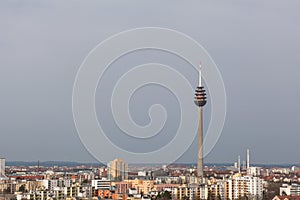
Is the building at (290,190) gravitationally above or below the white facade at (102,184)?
below

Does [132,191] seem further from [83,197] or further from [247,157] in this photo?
[247,157]

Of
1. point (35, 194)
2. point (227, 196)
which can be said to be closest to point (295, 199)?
point (227, 196)

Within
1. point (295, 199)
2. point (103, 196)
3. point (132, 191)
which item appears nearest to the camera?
point (295, 199)

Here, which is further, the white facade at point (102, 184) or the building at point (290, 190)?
the building at point (290, 190)

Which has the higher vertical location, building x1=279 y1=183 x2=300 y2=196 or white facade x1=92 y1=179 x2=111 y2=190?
white facade x1=92 y1=179 x2=111 y2=190

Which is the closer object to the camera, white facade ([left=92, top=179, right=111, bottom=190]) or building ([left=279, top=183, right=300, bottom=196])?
white facade ([left=92, top=179, right=111, bottom=190])

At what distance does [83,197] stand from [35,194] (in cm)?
118

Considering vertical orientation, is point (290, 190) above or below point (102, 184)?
below

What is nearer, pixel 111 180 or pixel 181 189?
pixel 181 189

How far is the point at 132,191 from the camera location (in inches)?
688

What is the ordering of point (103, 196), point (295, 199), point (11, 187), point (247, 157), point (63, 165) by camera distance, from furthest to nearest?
point (63, 165) → point (247, 157) → point (11, 187) → point (103, 196) → point (295, 199)

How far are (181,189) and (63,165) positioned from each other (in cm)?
1965

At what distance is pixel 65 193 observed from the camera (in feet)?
51.5

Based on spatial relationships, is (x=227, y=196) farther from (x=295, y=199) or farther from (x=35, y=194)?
(x=35, y=194)
